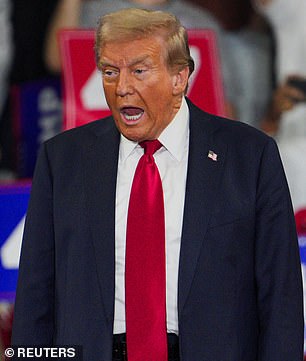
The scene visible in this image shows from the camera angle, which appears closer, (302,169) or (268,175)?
(268,175)

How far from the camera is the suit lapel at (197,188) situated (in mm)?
1899

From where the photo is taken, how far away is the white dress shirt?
1927 millimetres

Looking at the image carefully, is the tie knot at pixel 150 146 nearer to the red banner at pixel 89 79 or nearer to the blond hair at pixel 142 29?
the blond hair at pixel 142 29

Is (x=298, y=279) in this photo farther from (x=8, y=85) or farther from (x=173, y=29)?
(x=8, y=85)

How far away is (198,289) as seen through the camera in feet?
6.26

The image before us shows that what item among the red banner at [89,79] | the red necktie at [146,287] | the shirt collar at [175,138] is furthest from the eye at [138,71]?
the red banner at [89,79]

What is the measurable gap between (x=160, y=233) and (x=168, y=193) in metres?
0.08

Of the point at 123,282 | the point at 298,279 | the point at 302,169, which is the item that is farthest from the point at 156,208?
the point at 302,169

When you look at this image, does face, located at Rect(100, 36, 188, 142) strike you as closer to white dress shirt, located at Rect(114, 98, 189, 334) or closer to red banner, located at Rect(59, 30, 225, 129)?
white dress shirt, located at Rect(114, 98, 189, 334)

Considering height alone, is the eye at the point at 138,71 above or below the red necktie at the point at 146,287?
above

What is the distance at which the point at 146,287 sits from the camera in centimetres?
192

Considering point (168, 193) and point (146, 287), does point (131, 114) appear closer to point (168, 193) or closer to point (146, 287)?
point (168, 193)

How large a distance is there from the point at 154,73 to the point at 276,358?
0.54 meters

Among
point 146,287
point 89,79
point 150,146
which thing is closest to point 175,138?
point 150,146
